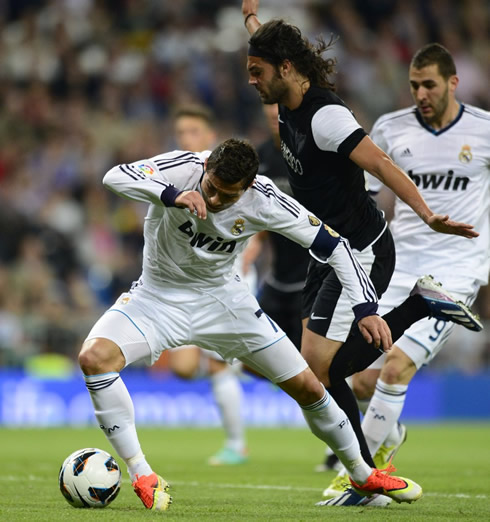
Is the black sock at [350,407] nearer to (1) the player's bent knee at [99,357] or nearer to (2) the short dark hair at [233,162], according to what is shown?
(1) the player's bent knee at [99,357]

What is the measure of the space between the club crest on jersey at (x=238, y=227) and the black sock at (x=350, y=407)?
50.6 inches

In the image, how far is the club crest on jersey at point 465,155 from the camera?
7.38m

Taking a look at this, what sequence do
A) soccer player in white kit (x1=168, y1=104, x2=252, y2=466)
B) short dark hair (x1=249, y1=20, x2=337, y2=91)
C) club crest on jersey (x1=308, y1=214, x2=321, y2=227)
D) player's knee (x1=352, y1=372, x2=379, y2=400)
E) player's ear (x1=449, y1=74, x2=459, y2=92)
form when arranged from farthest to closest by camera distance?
1. soccer player in white kit (x1=168, y1=104, x2=252, y2=466)
2. player's knee (x1=352, y1=372, x2=379, y2=400)
3. player's ear (x1=449, y1=74, x2=459, y2=92)
4. short dark hair (x1=249, y1=20, x2=337, y2=91)
5. club crest on jersey (x1=308, y1=214, x2=321, y2=227)

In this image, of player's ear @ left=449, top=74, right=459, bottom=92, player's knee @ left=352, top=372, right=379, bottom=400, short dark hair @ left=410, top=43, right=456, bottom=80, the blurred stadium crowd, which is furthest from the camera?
the blurred stadium crowd

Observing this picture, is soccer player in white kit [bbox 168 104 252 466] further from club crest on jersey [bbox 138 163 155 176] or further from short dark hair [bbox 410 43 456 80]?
club crest on jersey [bbox 138 163 155 176]

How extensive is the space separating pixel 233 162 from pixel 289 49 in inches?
43.2

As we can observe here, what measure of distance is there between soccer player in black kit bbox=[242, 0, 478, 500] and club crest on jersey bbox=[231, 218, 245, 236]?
0.68 metres

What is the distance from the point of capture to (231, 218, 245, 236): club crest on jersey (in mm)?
5730

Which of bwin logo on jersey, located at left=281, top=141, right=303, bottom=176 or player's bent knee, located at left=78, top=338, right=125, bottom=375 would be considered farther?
bwin logo on jersey, located at left=281, top=141, right=303, bottom=176

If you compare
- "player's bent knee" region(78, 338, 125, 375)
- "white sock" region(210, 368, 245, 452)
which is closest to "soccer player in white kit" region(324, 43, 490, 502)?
"player's bent knee" region(78, 338, 125, 375)

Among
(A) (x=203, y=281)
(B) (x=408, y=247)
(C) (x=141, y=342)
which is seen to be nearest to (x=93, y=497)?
(C) (x=141, y=342)

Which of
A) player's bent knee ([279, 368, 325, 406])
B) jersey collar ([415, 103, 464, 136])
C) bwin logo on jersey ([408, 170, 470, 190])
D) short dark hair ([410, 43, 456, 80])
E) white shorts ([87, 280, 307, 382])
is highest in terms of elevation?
short dark hair ([410, 43, 456, 80])

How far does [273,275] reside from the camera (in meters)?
9.61

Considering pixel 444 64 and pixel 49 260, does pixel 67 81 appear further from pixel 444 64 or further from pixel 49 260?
pixel 444 64
